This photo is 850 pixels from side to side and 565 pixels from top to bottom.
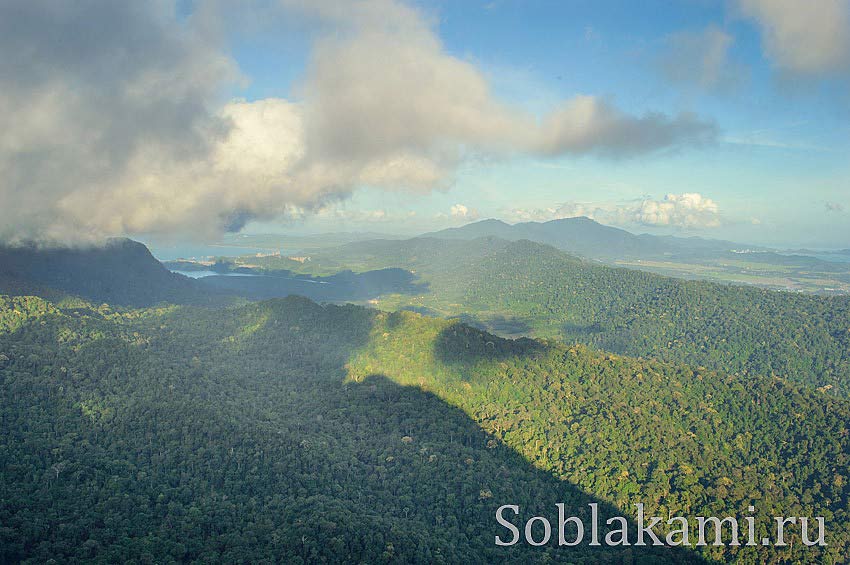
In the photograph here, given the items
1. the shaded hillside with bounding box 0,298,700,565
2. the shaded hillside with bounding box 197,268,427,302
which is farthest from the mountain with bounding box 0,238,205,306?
the shaded hillside with bounding box 0,298,700,565

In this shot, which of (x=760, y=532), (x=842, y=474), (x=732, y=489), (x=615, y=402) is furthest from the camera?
(x=615, y=402)

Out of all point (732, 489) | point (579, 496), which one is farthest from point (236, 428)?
point (732, 489)

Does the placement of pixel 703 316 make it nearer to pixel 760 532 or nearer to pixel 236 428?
pixel 760 532

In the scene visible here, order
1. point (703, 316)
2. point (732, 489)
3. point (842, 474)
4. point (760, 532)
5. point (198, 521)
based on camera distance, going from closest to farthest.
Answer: point (198, 521)
point (760, 532)
point (732, 489)
point (842, 474)
point (703, 316)

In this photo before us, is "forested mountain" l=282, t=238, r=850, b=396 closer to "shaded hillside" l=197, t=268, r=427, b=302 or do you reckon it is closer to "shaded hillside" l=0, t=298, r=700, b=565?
"shaded hillside" l=197, t=268, r=427, b=302

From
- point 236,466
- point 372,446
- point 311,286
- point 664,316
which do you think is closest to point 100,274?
point 311,286

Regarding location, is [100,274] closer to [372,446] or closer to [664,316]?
[372,446]
